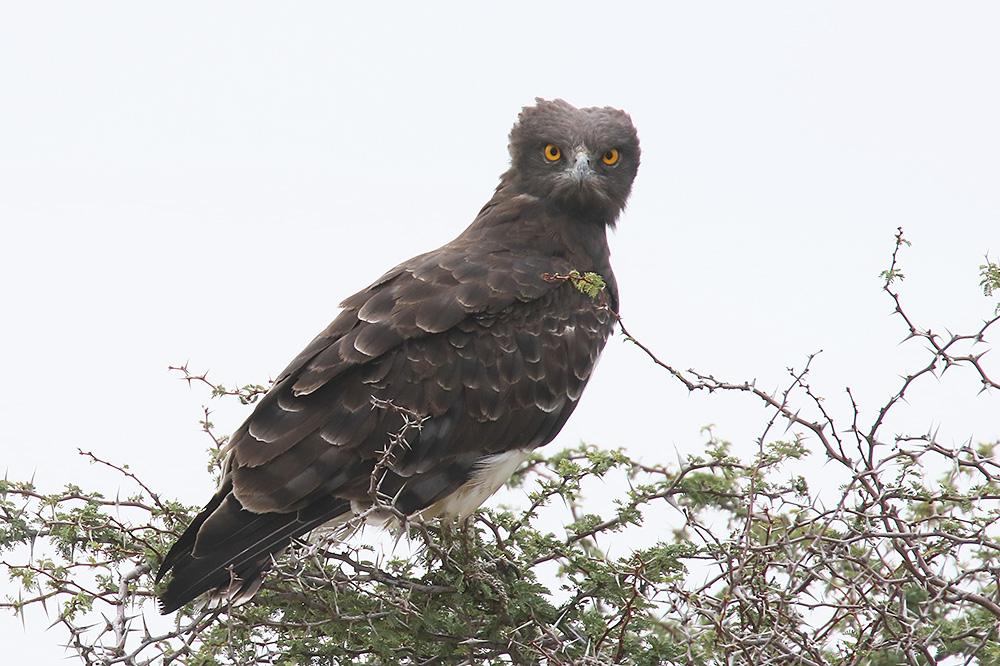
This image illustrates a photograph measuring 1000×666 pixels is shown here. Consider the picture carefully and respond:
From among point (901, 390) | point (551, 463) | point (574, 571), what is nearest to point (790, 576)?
point (901, 390)

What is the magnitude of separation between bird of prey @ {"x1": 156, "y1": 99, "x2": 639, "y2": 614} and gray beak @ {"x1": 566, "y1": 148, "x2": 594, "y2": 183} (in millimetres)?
425

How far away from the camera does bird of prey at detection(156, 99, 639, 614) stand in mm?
5461

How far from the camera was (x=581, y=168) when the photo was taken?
7250 mm

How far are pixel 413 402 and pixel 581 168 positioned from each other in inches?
85.4

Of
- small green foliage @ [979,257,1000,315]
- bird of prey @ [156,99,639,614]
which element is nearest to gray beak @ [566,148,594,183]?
bird of prey @ [156,99,639,614]

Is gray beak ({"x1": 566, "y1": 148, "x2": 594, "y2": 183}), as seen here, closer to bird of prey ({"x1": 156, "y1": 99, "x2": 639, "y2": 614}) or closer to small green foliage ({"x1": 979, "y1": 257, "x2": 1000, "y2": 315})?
bird of prey ({"x1": 156, "y1": 99, "x2": 639, "y2": 614})

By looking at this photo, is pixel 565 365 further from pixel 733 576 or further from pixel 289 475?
pixel 733 576

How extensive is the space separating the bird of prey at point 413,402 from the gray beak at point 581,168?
0.43 metres

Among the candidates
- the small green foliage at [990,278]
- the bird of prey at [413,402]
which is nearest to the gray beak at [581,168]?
the bird of prey at [413,402]

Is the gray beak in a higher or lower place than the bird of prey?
higher

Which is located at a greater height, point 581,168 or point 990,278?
point 581,168

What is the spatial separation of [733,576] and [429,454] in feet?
7.56

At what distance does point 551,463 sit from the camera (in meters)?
6.07

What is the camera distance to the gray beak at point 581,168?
23.8 ft
